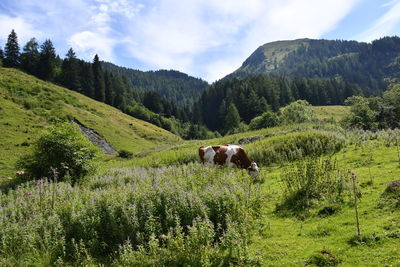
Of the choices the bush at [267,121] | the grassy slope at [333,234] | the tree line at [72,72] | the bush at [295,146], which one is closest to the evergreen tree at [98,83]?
the tree line at [72,72]

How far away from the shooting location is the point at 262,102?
10962 cm

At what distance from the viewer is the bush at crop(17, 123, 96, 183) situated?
14711 mm

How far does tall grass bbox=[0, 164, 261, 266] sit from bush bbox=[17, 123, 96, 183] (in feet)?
18.4

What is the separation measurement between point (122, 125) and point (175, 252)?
2568 inches

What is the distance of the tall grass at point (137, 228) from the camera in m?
6.21

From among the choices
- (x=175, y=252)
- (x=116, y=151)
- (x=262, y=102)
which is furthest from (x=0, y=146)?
(x=262, y=102)

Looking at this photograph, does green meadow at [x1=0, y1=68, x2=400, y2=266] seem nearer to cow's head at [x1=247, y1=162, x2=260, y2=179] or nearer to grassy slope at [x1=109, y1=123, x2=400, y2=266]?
grassy slope at [x1=109, y1=123, x2=400, y2=266]

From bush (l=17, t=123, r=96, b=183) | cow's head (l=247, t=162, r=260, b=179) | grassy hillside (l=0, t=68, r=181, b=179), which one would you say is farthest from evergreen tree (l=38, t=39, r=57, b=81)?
cow's head (l=247, t=162, r=260, b=179)

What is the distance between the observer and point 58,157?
1491 centimetres

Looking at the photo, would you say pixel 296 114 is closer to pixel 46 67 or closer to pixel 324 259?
pixel 324 259

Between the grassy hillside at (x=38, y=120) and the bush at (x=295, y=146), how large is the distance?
22.2m

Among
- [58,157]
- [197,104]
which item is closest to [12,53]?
[197,104]

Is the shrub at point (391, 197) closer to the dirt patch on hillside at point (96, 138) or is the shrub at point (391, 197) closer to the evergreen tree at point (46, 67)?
the dirt patch on hillside at point (96, 138)

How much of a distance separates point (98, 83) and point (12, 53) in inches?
1104
